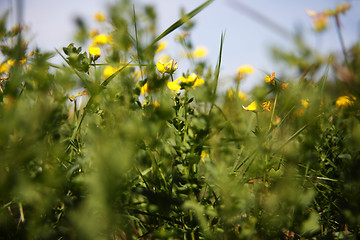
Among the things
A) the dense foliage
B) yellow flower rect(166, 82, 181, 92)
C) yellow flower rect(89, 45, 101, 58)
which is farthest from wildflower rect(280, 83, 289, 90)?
yellow flower rect(89, 45, 101, 58)

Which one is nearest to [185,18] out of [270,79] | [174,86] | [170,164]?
[174,86]

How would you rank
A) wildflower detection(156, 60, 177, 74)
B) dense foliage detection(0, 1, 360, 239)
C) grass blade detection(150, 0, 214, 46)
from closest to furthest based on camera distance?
dense foliage detection(0, 1, 360, 239) < grass blade detection(150, 0, 214, 46) < wildflower detection(156, 60, 177, 74)

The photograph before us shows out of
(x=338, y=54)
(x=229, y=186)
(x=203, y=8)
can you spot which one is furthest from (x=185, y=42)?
(x=229, y=186)

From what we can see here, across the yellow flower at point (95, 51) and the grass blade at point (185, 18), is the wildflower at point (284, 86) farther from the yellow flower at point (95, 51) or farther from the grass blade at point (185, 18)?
the yellow flower at point (95, 51)

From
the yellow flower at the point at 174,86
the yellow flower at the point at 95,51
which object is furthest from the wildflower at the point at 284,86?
the yellow flower at the point at 95,51

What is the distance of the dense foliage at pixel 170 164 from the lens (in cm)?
54

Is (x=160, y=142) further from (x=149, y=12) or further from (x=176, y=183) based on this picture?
(x=149, y=12)

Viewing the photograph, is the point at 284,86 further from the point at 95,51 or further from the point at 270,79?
the point at 95,51

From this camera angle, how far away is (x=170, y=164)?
3.11 feet

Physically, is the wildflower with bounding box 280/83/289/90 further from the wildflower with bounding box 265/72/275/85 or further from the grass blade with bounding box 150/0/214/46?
the grass blade with bounding box 150/0/214/46

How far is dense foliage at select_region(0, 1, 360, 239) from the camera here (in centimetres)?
54

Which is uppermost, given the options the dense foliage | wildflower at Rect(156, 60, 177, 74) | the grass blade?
the grass blade

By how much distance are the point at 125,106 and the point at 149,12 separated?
0.35m

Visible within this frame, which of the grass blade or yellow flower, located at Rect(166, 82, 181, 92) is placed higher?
the grass blade
